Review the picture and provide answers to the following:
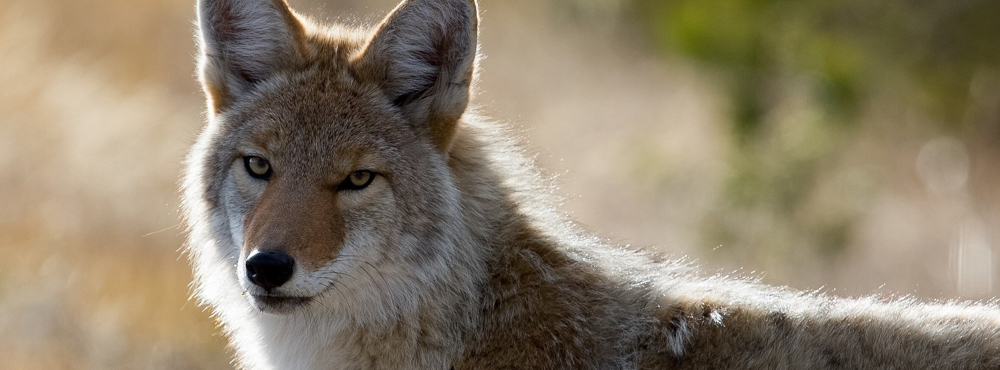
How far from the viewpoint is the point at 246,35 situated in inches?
178

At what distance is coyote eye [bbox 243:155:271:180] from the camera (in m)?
4.09

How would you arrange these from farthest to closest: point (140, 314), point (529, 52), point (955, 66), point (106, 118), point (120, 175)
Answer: point (529, 52) < point (106, 118) < point (120, 175) < point (955, 66) < point (140, 314)

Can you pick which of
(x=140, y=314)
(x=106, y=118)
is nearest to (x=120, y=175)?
(x=106, y=118)

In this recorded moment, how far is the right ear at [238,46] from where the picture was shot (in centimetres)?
442

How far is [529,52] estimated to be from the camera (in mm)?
19234

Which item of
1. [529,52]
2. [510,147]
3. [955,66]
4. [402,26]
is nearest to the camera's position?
[402,26]

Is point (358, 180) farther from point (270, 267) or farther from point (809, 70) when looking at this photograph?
point (809, 70)

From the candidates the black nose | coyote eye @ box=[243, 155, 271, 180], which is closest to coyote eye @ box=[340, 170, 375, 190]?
coyote eye @ box=[243, 155, 271, 180]

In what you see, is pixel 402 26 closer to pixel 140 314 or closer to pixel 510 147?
pixel 510 147

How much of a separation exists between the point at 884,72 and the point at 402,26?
676 centimetres

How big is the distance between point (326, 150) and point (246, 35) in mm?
931

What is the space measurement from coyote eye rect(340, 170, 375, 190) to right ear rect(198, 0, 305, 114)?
2.52 feet

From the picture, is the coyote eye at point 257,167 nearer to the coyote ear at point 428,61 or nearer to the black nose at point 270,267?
the black nose at point 270,267

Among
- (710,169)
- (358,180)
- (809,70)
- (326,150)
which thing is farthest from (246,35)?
(710,169)
